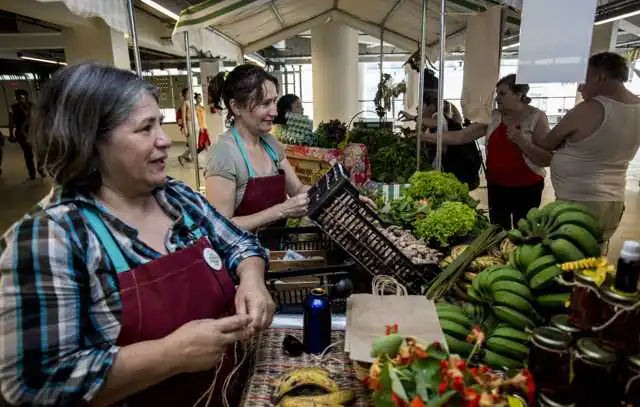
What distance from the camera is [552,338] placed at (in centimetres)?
86

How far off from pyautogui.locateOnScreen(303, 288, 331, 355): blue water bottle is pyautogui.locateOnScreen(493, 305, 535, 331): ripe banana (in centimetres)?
50

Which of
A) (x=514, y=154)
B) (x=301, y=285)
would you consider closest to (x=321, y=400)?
(x=301, y=285)

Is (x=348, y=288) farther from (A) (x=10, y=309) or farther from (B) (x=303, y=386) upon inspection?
(A) (x=10, y=309)

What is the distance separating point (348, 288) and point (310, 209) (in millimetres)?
352

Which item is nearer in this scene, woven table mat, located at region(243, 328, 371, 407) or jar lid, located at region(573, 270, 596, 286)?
jar lid, located at region(573, 270, 596, 286)

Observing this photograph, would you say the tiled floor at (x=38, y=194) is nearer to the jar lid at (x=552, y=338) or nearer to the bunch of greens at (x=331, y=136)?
the bunch of greens at (x=331, y=136)

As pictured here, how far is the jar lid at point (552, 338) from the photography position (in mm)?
847

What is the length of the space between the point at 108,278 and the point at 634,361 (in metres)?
1.16

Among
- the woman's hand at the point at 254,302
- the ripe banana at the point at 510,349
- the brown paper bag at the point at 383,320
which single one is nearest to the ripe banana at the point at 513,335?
the ripe banana at the point at 510,349

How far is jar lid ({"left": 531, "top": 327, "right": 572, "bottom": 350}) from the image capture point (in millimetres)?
847

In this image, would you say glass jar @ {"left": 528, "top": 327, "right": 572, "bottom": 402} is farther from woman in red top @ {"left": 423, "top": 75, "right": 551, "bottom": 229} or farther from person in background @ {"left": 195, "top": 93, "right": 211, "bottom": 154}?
person in background @ {"left": 195, "top": 93, "right": 211, "bottom": 154}

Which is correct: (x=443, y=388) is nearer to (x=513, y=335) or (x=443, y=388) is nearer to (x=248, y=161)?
(x=513, y=335)

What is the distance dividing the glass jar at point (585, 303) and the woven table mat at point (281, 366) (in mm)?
553

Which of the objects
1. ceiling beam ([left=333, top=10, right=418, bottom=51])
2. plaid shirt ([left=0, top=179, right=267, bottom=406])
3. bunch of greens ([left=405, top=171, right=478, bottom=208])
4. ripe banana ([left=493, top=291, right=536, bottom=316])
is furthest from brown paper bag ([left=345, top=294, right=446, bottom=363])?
ceiling beam ([left=333, top=10, right=418, bottom=51])
